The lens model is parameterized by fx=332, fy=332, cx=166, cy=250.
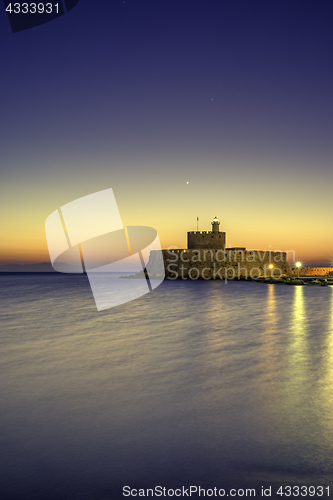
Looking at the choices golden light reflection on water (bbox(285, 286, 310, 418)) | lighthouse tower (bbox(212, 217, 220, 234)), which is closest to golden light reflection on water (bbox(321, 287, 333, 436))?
golden light reflection on water (bbox(285, 286, 310, 418))

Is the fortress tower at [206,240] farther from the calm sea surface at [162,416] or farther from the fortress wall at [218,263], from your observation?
the calm sea surface at [162,416]

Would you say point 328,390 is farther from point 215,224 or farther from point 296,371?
point 215,224

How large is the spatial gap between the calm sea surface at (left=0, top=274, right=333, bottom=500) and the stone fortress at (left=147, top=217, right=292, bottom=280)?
43.1 m

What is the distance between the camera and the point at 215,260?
5362 centimetres

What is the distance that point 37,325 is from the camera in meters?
14.6

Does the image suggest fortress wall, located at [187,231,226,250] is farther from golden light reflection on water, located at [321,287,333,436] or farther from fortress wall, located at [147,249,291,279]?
golden light reflection on water, located at [321,287,333,436]

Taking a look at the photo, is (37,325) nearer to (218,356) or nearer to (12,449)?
(218,356)

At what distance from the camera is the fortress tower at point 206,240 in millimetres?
53406

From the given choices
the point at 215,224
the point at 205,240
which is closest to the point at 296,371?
the point at 205,240

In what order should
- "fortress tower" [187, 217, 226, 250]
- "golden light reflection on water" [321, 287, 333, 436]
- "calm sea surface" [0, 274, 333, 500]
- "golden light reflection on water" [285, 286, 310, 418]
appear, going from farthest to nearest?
1. "fortress tower" [187, 217, 226, 250]
2. "golden light reflection on water" [285, 286, 310, 418]
3. "golden light reflection on water" [321, 287, 333, 436]
4. "calm sea surface" [0, 274, 333, 500]

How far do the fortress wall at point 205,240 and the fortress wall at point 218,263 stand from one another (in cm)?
100

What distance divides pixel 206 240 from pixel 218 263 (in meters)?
4.26

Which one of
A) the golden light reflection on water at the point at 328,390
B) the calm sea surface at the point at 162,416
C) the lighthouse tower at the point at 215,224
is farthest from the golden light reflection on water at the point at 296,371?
the lighthouse tower at the point at 215,224

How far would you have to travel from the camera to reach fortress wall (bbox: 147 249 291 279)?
53.6 metres
